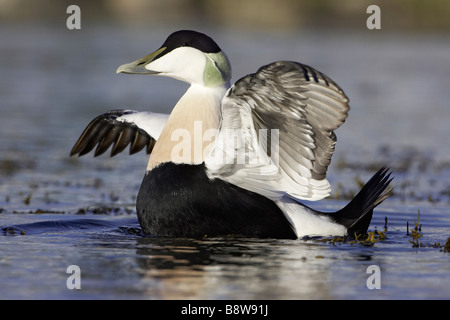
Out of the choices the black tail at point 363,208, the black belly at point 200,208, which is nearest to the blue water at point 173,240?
the black belly at point 200,208

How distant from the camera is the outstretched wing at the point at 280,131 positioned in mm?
5871

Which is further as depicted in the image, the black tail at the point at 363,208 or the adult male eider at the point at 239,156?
the black tail at the point at 363,208

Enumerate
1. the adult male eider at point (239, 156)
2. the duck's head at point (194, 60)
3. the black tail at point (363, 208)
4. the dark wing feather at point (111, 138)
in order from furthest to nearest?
1. the dark wing feather at point (111, 138)
2. the black tail at point (363, 208)
3. the duck's head at point (194, 60)
4. the adult male eider at point (239, 156)

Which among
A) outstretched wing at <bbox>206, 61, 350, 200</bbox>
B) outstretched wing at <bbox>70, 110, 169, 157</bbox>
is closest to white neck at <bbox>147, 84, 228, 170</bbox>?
outstretched wing at <bbox>206, 61, 350, 200</bbox>

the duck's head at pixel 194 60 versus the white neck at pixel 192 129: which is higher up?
the duck's head at pixel 194 60

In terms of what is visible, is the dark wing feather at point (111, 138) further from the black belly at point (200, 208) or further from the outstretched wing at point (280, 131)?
the outstretched wing at point (280, 131)

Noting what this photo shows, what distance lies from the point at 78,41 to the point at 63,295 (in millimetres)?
25059

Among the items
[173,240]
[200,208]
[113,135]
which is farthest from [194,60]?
[113,135]

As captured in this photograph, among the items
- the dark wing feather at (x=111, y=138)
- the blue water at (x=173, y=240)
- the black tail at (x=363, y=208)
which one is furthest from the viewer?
the dark wing feather at (x=111, y=138)

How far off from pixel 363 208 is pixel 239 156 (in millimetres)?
1242

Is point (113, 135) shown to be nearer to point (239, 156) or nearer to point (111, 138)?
point (111, 138)

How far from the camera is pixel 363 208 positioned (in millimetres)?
7051
